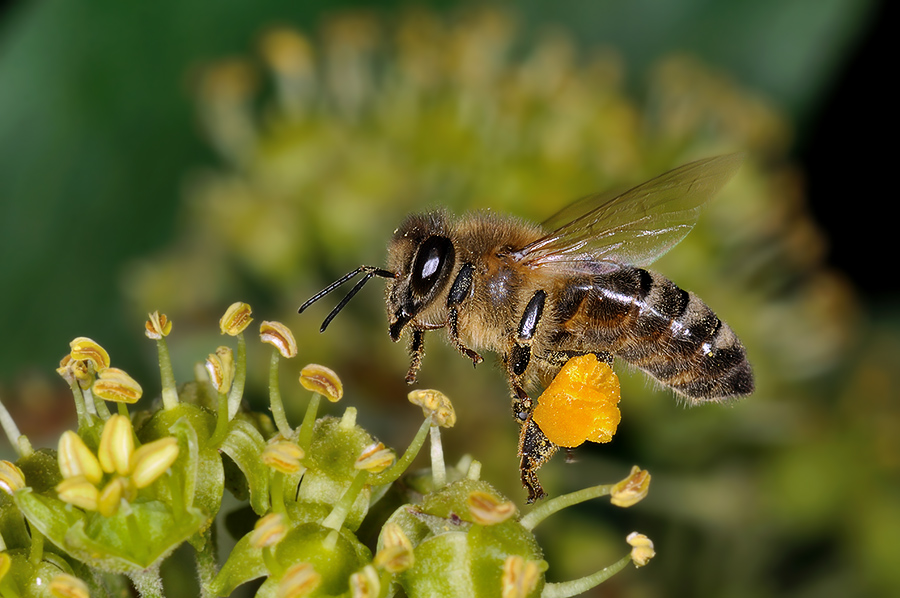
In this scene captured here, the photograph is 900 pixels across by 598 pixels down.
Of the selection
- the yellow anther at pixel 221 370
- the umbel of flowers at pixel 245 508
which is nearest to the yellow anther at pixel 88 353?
the umbel of flowers at pixel 245 508

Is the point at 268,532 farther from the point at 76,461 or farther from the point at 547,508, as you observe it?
the point at 547,508

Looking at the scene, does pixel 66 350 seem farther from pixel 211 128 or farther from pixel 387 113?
pixel 387 113

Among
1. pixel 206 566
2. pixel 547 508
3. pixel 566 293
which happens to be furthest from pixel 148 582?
pixel 566 293

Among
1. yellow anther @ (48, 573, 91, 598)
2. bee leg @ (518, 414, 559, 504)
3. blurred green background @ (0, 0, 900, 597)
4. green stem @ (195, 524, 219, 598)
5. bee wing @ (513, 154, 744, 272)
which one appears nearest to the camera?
yellow anther @ (48, 573, 91, 598)

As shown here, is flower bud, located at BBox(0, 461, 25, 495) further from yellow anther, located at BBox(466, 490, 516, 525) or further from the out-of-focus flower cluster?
the out-of-focus flower cluster

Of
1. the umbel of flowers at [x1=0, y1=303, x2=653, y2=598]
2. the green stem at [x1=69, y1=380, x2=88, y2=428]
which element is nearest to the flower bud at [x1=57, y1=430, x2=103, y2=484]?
the umbel of flowers at [x1=0, y1=303, x2=653, y2=598]

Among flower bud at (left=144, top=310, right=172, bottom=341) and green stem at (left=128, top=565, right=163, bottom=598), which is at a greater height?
flower bud at (left=144, top=310, right=172, bottom=341)

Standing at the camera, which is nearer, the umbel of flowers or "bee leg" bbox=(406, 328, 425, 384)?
the umbel of flowers

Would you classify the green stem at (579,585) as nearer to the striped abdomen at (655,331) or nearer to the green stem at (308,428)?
the green stem at (308,428)
